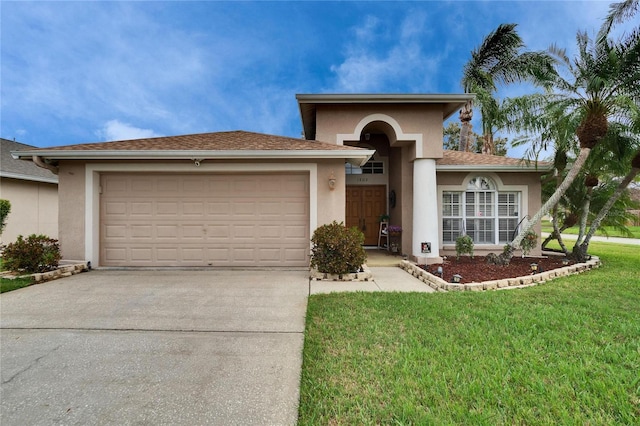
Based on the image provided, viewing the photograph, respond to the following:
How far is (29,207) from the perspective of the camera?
39.5 feet

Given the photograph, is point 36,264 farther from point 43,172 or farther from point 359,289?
point 43,172

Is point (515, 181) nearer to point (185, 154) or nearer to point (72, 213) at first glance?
point (185, 154)

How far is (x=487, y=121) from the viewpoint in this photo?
1521 centimetres

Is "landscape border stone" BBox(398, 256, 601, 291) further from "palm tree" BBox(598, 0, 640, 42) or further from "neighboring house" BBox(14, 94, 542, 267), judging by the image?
"palm tree" BBox(598, 0, 640, 42)

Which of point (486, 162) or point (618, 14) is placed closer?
point (618, 14)

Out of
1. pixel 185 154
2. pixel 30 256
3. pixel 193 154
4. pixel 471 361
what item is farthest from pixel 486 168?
pixel 30 256

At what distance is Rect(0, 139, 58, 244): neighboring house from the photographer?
1124 cm

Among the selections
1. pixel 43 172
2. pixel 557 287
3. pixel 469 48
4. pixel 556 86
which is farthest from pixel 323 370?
pixel 469 48

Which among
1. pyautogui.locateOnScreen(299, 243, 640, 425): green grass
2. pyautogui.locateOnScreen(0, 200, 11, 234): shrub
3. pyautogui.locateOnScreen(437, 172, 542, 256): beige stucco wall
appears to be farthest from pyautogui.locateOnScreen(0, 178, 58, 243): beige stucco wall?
pyautogui.locateOnScreen(437, 172, 542, 256): beige stucco wall

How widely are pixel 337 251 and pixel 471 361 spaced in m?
3.88

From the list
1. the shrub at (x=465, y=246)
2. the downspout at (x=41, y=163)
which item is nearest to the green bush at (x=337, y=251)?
the shrub at (x=465, y=246)

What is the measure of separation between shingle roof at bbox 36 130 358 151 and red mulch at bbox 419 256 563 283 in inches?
156

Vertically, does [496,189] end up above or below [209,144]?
below

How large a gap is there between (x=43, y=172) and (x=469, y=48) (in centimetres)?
2157
